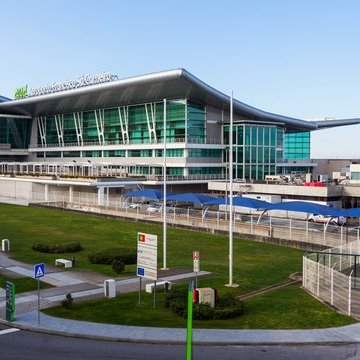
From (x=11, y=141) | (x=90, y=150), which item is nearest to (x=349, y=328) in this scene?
(x=90, y=150)

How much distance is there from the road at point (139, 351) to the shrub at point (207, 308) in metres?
3.00

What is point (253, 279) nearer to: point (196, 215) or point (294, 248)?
point (294, 248)

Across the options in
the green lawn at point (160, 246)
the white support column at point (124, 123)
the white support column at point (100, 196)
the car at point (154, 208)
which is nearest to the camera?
the green lawn at point (160, 246)

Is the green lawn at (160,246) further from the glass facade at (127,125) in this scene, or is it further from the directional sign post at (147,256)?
the glass facade at (127,125)

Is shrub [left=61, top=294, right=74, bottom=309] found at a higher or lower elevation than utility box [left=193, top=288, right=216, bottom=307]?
lower

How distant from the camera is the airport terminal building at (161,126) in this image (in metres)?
86.7

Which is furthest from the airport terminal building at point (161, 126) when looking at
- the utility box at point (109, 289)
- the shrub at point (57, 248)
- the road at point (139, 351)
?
the road at point (139, 351)

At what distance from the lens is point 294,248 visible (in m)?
40.1

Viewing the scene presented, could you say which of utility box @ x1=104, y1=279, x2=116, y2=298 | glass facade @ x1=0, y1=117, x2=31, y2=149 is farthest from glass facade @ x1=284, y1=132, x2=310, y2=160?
utility box @ x1=104, y1=279, x2=116, y2=298

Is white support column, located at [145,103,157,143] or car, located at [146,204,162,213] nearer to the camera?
car, located at [146,204,162,213]

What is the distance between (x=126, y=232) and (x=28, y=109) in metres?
74.1

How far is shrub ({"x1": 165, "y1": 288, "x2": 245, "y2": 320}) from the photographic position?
20.8 metres

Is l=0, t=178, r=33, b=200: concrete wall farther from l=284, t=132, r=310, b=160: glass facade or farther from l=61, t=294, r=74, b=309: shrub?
l=284, t=132, r=310, b=160: glass facade

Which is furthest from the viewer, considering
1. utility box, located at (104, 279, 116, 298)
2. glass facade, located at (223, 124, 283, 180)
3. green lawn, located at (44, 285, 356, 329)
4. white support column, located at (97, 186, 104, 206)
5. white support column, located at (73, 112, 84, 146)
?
white support column, located at (73, 112, 84, 146)
